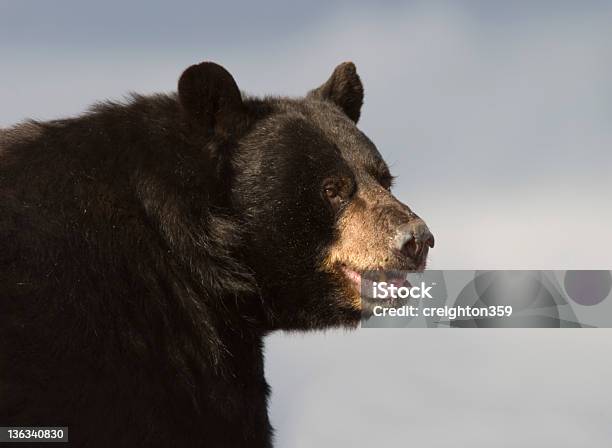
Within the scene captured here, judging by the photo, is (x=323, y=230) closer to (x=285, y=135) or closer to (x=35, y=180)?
(x=285, y=135)

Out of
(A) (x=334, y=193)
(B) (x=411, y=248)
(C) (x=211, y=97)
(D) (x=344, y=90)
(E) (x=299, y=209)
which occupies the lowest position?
(B) (x=411, y=248)

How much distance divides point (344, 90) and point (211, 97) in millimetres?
1993

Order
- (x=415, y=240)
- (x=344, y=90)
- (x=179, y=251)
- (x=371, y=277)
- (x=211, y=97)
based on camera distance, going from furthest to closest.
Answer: (x=344, y=90) → (x=211, y=97) → (x=371, y=277) → (x=415, y=240) → (x=179, y=251)

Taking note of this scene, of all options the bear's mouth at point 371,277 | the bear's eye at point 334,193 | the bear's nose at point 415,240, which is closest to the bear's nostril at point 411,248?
the bear's nose at point 415,240

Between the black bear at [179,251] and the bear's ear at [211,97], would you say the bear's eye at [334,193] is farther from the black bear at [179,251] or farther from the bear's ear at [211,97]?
the bear's ear at [211,97]

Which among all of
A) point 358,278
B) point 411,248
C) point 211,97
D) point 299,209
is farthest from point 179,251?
point 411,248

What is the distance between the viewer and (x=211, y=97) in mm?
10016

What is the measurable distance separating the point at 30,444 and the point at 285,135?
11.2 ft

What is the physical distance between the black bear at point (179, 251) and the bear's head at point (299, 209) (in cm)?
1

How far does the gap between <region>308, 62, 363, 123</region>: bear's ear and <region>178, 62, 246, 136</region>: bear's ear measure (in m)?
1.61

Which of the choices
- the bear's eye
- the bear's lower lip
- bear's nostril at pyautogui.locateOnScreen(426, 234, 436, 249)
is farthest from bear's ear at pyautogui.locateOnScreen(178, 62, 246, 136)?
bear's nostril at pyautogui.locateOnScreen(426, 234, 436, 249)

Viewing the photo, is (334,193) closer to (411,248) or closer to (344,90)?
(411,248)

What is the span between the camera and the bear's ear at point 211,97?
32.6 feet

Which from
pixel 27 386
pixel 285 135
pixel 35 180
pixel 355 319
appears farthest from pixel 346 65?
pixel 27 386
